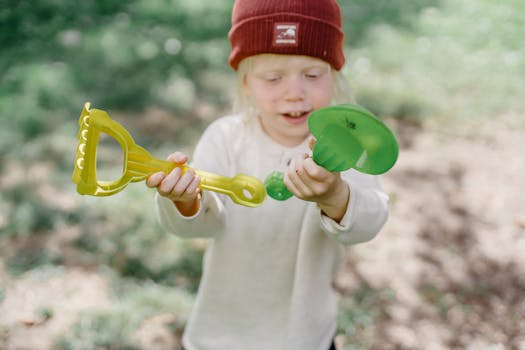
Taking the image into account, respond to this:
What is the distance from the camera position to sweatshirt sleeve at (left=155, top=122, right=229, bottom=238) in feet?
4.59

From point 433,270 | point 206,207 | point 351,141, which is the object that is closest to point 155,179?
point 206,207

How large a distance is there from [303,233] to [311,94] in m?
0.37

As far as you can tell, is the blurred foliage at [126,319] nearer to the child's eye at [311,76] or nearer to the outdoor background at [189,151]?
the outdoor background at [189,151]

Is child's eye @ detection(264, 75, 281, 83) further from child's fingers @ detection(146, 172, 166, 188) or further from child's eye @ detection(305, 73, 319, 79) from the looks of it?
child's fingers @ detection(146, 172, 166, 188)

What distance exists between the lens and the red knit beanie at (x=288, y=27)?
139cm

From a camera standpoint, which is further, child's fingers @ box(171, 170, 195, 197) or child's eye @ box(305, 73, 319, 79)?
child's eye @ box(305, 73, 319, 79)

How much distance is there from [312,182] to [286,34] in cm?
40

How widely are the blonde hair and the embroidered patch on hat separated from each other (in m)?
0.12

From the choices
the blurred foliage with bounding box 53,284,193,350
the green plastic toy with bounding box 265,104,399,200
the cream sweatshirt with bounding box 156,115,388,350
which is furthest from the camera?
the blurred foliage with bounding box 53,284,193,350

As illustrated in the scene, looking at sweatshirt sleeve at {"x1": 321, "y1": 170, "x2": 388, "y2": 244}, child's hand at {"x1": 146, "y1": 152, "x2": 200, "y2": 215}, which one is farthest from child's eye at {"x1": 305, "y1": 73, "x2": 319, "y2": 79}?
child's hand at {"x1": 146, "y1": 152, "x2": 200, "y2": 215}

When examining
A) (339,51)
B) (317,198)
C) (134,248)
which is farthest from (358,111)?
(134,248)

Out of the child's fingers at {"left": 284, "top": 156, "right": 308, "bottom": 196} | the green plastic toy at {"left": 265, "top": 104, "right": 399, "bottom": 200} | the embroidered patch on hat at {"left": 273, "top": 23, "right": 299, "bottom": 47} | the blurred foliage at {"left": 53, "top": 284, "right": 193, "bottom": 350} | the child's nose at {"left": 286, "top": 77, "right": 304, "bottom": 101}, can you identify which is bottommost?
the blurred foliage at {"left": 53, "top": 284, "right": 193, "bottom": 350}

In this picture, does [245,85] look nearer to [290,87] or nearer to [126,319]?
[290,87]

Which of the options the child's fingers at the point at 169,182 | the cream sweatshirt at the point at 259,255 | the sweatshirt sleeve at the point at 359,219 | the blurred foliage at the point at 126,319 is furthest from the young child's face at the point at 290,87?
the blurred foliage at the point at 126,319
